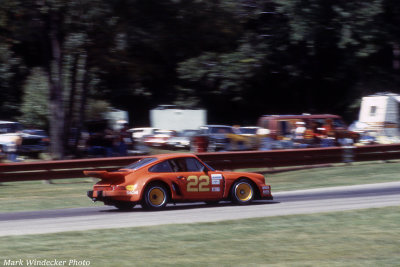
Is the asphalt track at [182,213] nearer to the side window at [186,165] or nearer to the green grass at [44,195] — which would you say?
the side window at [186,165]

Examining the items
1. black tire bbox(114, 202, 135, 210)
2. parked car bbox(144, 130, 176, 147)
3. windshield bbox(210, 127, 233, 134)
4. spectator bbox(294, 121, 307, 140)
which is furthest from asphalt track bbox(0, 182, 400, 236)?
parked car bbox(144, 130, 176, 147)

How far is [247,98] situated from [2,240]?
40.5 m

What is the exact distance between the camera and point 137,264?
23.6ft

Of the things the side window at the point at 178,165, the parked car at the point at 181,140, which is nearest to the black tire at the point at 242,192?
the side window at the point at 178,165

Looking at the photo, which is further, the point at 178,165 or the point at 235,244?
the point at 178,165

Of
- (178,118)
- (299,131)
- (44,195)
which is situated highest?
(178,118)

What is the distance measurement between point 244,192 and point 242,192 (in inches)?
1.7

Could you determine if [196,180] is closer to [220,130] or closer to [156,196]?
[156,196]

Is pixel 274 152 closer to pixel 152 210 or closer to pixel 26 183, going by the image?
pixel 26 183

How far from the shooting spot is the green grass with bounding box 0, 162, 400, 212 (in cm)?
1519

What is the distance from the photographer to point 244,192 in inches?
529

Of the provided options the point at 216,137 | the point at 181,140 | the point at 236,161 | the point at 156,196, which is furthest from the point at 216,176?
the point at 181,140

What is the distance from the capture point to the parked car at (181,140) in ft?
123

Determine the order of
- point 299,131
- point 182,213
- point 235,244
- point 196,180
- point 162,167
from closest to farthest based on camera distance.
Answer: point 235,244 → point 182,213 → point 162,167 → point 196,180 → point 299,131
